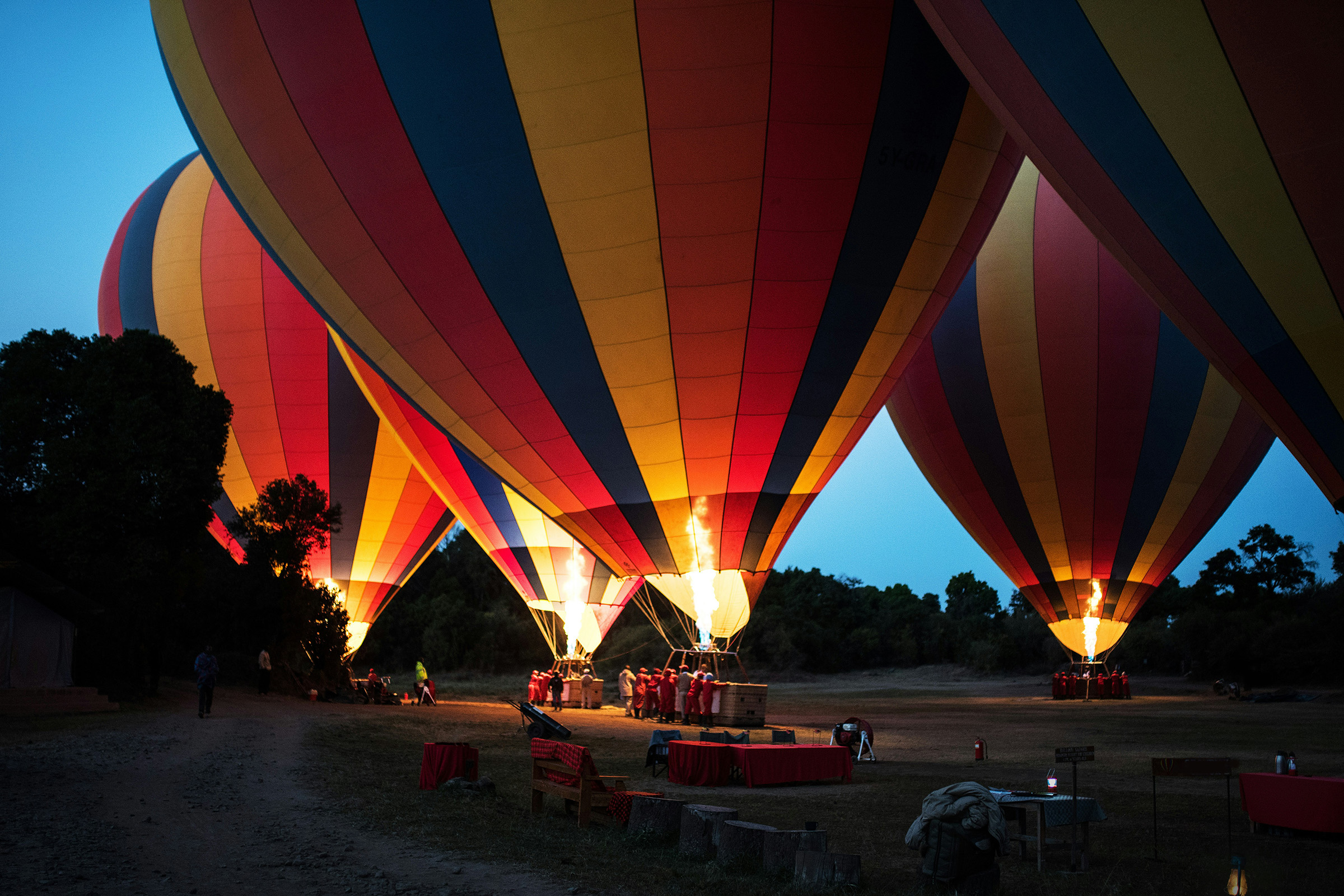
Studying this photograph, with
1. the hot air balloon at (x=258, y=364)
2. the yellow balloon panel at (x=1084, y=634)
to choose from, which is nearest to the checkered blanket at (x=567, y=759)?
the hot air balloon at (x=258, y=364)

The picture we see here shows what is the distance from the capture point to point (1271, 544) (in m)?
47.7

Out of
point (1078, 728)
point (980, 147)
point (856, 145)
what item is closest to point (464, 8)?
point (856, 145)

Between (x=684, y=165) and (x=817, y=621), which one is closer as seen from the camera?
(x=684, y=165)

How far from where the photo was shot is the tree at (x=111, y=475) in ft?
53.4

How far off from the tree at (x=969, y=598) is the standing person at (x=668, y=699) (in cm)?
4724

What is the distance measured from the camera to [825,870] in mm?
5262

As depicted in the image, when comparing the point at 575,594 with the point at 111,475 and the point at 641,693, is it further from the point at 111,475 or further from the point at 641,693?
the point at 111,475

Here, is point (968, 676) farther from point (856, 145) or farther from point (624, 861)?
point (624, 861)

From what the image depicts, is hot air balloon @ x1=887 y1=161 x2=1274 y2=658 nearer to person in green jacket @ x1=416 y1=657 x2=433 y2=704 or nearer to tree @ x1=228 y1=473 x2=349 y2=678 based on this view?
person in green jacket @ x1=416 y1=657 x2=433 y2=704

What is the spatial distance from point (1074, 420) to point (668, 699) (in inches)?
407

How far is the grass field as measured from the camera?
564 centimetres

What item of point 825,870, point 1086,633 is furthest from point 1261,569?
point 825,870

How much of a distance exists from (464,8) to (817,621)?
47.6m

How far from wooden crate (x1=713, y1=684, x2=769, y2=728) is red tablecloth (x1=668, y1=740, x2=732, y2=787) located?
217 inches
